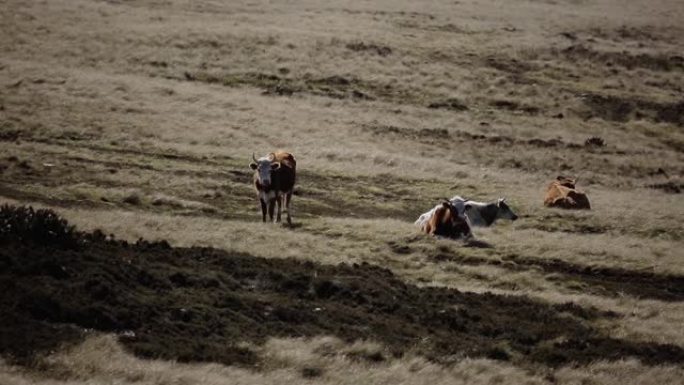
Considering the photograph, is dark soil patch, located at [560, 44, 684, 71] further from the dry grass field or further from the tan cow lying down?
the tan cow lying down

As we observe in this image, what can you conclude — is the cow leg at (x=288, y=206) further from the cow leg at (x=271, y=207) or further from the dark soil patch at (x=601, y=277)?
the dark soil patch at (x=601, y=277)

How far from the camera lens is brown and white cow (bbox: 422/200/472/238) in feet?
78.0

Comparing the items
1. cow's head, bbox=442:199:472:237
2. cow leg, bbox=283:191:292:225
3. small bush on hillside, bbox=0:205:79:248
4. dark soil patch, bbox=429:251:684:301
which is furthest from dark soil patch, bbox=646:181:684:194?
small bush on hillside, bbox=0:205:79:248

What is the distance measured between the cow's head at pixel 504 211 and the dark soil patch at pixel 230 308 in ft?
28.7

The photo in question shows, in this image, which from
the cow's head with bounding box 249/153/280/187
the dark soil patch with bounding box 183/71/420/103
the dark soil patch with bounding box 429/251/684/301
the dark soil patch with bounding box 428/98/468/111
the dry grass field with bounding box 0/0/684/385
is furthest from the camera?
the dark soil patch with bounding box 183/71/420/103

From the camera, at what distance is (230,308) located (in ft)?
48.7

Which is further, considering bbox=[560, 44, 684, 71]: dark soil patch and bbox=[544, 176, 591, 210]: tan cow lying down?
bbox=[560, 44, 684, 71]: dark soil patch

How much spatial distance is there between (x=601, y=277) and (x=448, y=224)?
470 centimetres

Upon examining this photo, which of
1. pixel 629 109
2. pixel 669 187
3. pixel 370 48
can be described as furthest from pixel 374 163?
pixel 370 48

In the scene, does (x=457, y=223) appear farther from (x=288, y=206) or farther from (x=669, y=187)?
(x=669, y=187)

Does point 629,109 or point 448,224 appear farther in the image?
point 629,109

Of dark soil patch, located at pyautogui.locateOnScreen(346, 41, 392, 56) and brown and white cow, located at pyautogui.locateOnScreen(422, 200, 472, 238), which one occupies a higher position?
dark soil patch, located at pyautogui.locateOnScreen(346, 41, 392, 56)

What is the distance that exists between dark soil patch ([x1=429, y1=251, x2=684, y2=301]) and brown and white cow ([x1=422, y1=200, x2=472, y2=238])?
1.85 metres

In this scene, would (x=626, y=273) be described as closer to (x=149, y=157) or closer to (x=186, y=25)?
(x=149, y=157)
